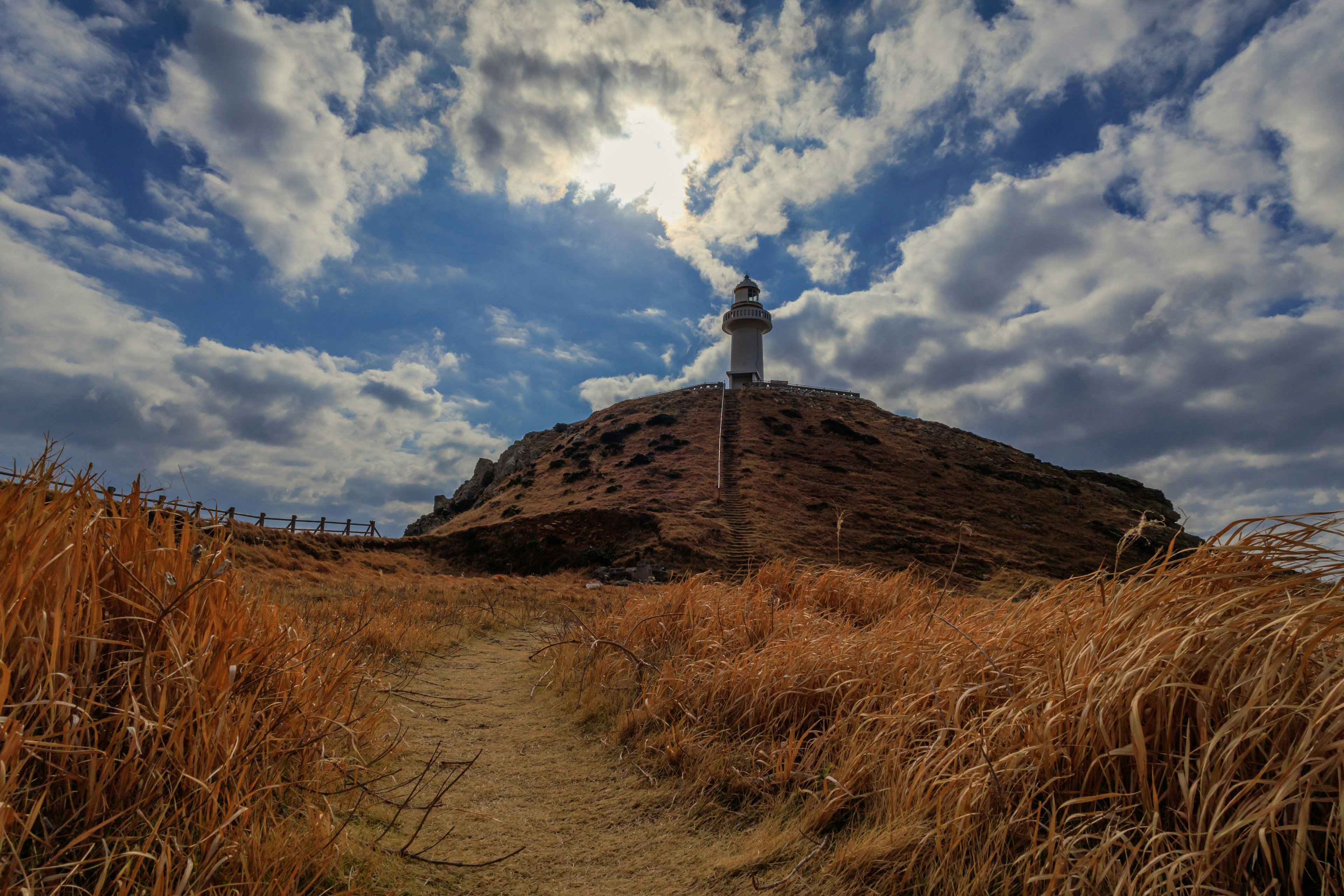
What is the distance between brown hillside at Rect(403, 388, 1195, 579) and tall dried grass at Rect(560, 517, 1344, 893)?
20338mm

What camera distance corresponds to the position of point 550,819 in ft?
10.7

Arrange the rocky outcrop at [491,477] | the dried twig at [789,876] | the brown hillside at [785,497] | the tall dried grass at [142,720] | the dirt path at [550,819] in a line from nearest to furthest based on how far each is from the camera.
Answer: the tall dried grass at [142,720] < the dried twig at [789,876] < the dirt path at [550,819] < the brown hillside at [785,497] < the rocky outcrop at [491,477]

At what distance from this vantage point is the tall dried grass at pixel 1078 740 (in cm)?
184

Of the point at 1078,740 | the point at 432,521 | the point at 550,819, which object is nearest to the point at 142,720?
the point at 550,819

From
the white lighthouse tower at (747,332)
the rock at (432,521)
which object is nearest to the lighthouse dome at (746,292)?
the white lighthouse tower at (747,332)

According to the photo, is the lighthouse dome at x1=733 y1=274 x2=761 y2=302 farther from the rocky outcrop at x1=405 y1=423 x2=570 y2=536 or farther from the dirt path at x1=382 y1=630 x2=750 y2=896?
the dirt path at x1=382 y1=630 x2=750 y2=896

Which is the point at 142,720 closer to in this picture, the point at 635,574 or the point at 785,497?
the point at 635,574

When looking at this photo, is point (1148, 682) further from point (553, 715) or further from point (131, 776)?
point (553, 715)

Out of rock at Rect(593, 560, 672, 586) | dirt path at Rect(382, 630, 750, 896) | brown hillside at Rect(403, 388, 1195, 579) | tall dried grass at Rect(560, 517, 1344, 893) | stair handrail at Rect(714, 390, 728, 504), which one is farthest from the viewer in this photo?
stair handrail at Rect(714, 390, 728, 504)

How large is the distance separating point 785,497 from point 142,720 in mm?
33144

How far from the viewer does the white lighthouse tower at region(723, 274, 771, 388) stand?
61.6 meters

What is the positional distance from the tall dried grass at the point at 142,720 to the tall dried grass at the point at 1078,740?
201cm

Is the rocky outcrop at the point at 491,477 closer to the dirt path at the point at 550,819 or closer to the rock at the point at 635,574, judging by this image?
the rock at the point at 635,574

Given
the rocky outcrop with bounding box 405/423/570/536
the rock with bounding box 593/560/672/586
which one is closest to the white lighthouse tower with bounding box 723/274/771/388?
the rocky outcrop with bounding box 405/423/570/536
